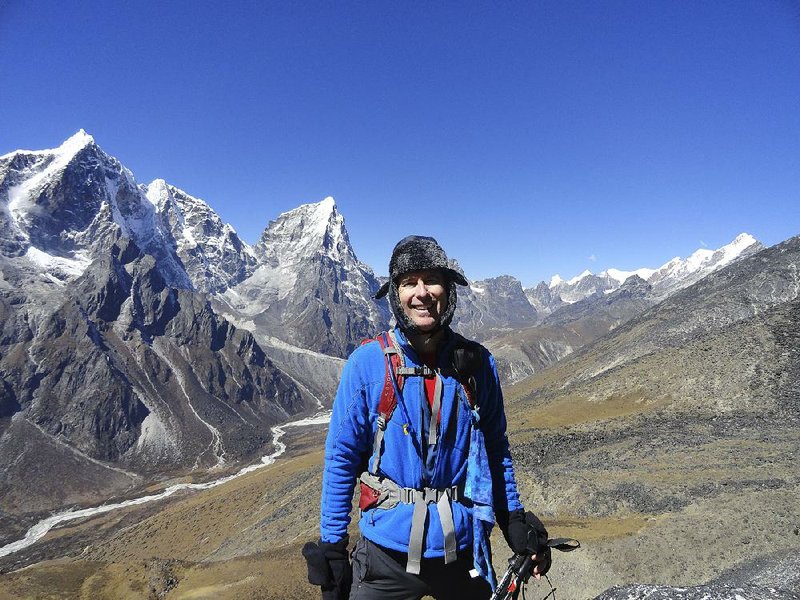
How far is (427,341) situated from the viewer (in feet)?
15.2

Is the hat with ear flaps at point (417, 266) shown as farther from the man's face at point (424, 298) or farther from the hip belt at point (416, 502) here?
the hip belt at point (416, 502)

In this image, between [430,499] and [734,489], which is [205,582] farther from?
[734,489]

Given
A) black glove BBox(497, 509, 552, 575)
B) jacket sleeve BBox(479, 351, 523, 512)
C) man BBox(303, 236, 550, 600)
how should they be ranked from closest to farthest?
man BBox(303, 236, 550, 600), black glove BBox(497, 509, 552, 575), jacket sleeve BBox(479, 351, 523, 512)

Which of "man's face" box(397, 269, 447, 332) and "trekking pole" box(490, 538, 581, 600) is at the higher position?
"man's face" box(397, 269, 447, 332)

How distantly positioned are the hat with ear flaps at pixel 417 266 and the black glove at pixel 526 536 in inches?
101

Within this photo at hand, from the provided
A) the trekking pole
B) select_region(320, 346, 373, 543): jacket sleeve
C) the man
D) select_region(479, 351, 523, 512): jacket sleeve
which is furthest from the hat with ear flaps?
the trekking pole

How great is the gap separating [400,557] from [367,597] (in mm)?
531

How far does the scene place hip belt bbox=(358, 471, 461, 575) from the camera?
173 inches

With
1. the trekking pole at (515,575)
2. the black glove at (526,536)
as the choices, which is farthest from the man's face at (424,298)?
the trekking pole at (515,575)

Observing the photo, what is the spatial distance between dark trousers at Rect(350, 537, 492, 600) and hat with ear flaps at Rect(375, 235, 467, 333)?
2452 millimetres

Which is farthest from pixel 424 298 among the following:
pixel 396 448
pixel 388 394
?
pixel 396 448

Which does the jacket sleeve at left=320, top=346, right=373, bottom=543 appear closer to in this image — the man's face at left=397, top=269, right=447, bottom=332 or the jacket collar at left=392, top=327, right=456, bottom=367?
the jacket collar at left=392, top=327, right=456, bottom=367

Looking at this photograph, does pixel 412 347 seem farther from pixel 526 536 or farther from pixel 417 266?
pixel 526 536

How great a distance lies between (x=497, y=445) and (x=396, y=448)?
54.6 inches
